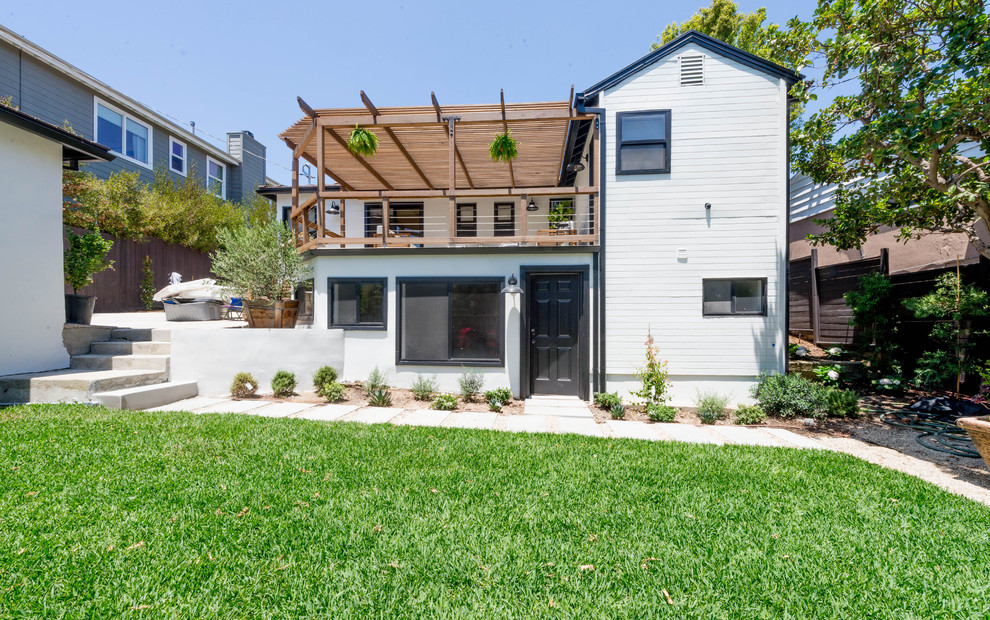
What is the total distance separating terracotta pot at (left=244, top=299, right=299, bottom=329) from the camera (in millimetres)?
7664

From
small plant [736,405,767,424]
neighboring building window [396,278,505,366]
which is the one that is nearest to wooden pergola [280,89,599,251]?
neighboring building window [396,278,505,366]

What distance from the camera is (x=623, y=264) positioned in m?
7.64

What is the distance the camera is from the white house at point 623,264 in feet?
24.5

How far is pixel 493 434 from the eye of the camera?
518 centimetres

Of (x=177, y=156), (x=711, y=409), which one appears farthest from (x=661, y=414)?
(x=177, y=156)

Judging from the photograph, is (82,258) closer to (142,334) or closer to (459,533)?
(142,334)

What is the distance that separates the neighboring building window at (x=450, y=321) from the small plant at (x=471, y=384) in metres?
0.21

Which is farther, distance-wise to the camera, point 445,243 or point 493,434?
point 445,243

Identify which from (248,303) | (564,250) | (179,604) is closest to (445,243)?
Result: (564,250)

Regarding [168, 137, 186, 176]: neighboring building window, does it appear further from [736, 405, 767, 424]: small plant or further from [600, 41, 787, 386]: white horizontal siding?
[736, 405, 767, 424]: small plant

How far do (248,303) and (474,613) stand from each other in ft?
24.2

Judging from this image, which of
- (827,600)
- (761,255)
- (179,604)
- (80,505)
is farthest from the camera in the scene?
(761,255)

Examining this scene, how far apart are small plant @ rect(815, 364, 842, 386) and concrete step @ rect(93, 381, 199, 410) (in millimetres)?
10652

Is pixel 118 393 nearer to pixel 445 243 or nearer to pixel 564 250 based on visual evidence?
pixel 445 243
